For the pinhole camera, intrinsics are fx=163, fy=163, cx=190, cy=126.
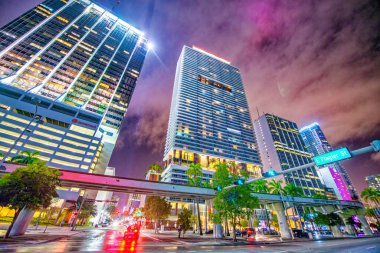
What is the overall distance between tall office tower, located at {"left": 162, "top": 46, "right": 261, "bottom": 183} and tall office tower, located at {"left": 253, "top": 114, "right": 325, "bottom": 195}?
28.1 m

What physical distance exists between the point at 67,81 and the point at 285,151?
608 ft

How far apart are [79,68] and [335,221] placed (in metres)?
159

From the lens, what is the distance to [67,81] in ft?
363

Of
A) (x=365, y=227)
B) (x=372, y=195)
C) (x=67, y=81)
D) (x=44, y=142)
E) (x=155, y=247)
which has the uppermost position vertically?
(x=67, y=81)

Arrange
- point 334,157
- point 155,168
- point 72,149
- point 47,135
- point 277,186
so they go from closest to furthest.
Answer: point 334,157, point 277,186, point 47,135, point 72,149, point 155,168

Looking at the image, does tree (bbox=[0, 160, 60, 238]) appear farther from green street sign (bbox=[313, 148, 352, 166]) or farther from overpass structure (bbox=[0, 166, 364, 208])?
green street sign (bbox=[313, 148, 352, 166])

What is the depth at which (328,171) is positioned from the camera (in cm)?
15875

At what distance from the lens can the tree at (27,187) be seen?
17609mm

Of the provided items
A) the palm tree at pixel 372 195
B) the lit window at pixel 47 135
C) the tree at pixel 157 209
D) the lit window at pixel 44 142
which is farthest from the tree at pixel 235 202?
the lit window at pixel 47 135

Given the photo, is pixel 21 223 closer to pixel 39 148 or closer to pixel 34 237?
pixel 34 237

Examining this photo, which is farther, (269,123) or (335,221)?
(269,123)

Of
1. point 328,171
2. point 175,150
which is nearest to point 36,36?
point 175,150

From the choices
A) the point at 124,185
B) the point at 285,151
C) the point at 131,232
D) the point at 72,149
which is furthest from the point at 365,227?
the point at 72,149

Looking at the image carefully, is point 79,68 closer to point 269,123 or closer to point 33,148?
point 33,148
